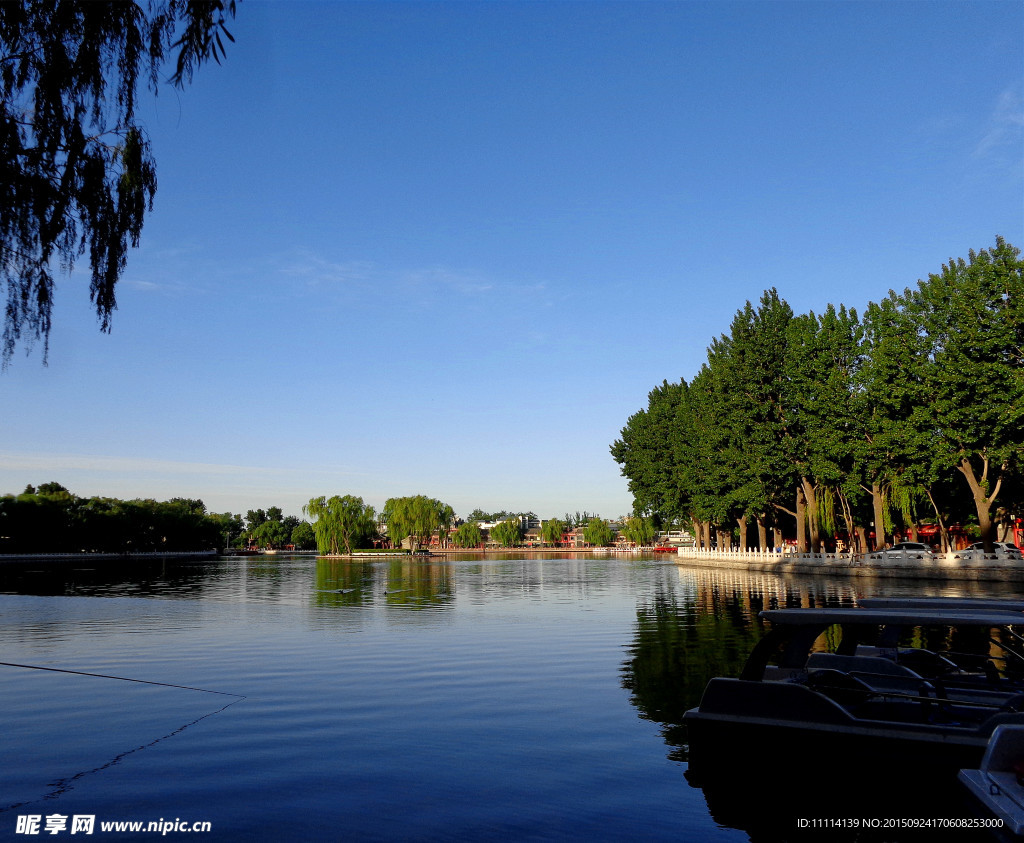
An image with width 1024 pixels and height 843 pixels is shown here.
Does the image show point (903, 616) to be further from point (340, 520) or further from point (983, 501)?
point (340, 520)

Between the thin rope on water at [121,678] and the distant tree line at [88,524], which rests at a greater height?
the distant tree line at [88,524]

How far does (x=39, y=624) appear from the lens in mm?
29234

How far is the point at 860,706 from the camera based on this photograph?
889 centimetres

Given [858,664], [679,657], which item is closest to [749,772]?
[858,664]

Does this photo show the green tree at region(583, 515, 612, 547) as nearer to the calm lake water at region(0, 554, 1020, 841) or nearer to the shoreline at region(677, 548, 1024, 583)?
the shoreline at region(677, 548, 1024, 583)

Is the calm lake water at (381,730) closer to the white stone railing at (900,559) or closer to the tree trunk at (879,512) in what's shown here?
the white stone railing at (900,559)

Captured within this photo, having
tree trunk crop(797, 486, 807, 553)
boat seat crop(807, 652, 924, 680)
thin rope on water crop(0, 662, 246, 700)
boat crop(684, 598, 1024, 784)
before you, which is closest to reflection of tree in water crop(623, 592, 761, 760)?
boat crop(684, 598, 1024, 784)

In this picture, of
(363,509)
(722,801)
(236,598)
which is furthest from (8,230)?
(363,509)

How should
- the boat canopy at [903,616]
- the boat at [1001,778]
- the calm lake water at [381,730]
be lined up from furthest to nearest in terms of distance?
the boat canopy at [903,616] < the calm lake water at [381,730] < the boat at [1001,778]

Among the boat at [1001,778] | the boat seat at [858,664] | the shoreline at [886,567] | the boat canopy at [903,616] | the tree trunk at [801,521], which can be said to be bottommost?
the shoreline at [886,567]

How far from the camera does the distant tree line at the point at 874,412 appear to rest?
139 feet

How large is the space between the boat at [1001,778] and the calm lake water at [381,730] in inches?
40.7

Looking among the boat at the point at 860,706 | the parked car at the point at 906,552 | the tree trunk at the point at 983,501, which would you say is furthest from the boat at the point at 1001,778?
the parked car at the point at 906,552

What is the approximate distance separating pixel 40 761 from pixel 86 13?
921cm
